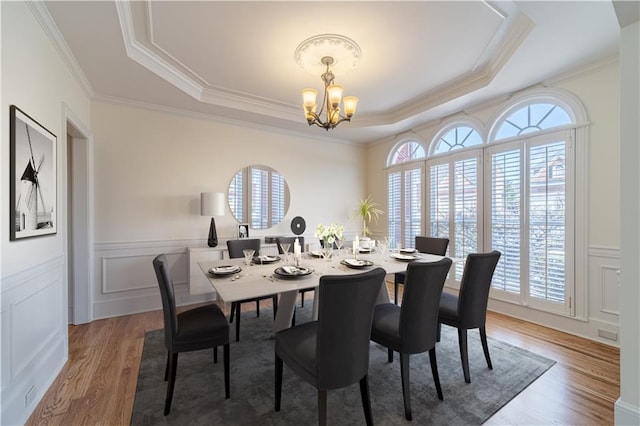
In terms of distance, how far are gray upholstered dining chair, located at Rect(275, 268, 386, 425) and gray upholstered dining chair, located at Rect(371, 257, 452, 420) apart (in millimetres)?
323

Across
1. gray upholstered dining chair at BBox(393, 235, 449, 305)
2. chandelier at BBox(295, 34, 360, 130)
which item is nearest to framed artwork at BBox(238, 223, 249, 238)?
chandelier at BBox(295, 34, 360, 130)

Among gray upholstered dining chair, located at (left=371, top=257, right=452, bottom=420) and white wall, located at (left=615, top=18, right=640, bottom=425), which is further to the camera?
gray upholstered dining chair, located at (left=371, top=257, right=452, bottom=420)

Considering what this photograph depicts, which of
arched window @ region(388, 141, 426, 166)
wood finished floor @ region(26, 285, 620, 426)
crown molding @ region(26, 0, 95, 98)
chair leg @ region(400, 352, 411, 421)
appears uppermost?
crown molding @ region(26, 0, 95, 98)

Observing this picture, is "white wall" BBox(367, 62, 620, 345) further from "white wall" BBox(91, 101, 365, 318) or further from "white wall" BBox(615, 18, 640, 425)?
"white wall" BBox(91, 101, 365, 318)

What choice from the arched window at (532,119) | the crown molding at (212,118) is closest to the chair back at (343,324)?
the arched window at (532,119)

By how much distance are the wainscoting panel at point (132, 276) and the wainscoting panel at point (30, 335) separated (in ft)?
3.71

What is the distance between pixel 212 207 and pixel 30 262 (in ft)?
6.82

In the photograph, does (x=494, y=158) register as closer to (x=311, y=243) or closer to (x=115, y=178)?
(x=311, y=243)

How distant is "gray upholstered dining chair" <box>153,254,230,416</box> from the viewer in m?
1.88

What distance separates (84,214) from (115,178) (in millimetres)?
568

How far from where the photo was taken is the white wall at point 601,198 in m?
2.76

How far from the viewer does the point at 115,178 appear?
3.63m

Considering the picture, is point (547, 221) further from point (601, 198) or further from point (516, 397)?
point (516, 397)

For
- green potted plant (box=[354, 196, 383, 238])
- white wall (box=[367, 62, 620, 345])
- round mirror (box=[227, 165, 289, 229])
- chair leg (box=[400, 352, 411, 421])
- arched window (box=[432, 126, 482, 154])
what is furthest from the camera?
green potted plant (box=[354, 196, 383, 238])
